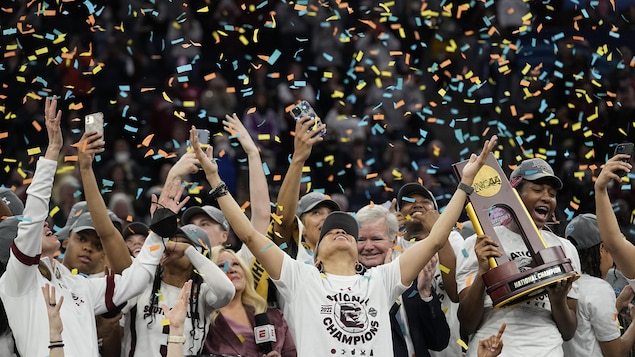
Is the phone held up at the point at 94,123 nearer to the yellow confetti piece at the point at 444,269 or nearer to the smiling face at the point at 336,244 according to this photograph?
the smiling face at the point at 336,244

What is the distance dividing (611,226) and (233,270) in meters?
2.36

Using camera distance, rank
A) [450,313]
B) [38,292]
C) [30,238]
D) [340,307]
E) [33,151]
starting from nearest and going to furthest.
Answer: [30,238] < [38,292] < [340,307] < [450,313] < [33,151]

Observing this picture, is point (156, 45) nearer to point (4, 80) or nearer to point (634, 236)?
point (4, 80)

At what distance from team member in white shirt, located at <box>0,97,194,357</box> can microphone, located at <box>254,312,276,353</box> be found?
28.9 inches

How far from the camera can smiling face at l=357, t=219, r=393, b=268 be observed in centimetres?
787

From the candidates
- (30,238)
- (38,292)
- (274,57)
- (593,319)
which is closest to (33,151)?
(274,57)

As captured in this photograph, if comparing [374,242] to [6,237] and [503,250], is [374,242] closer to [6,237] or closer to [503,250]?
[503,250]

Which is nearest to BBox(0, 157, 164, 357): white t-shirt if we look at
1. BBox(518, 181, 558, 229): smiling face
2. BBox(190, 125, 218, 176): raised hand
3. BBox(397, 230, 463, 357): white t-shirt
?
BBox(190, 125, 218, 176): raised hand

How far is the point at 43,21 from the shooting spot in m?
14.8

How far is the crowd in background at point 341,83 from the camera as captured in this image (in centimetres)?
1290

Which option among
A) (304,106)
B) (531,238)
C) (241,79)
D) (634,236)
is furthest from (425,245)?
(241,79)

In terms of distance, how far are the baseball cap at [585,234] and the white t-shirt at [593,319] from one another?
0.27 metres

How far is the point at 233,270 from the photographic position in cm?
748

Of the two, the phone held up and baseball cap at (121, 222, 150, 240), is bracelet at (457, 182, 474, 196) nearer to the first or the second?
the phone held up
